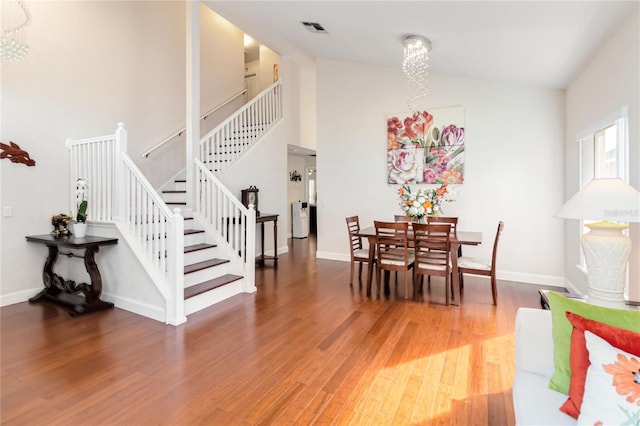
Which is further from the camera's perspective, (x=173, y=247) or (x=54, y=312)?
(x=54, y=312)

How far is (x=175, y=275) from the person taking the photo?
3236mm

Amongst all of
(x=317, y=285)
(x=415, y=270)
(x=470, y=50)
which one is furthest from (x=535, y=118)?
(x=317, y=285)

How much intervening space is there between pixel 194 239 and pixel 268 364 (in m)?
2.47

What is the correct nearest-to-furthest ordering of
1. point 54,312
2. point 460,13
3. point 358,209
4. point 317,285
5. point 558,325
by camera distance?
point 558,325
point 460,13
point 54,312
point 317,285
point 358,209

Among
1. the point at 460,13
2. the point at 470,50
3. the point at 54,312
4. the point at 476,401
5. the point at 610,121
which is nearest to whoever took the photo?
the point at 476,401

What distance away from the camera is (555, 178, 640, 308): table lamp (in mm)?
1736

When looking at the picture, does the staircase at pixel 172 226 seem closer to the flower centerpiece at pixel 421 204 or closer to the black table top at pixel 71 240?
the black table top at pixel 71 240

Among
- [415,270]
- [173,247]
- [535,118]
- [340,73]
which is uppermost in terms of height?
[340,73]

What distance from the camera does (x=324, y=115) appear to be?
6.35 metres

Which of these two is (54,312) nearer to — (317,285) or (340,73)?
(317,285)

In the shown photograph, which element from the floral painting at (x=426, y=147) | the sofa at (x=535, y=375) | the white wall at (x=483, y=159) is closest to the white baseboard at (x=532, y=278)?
the white wall at (x=483, y=159)

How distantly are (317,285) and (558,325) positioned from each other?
3.36 meters

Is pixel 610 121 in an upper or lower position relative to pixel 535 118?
lower

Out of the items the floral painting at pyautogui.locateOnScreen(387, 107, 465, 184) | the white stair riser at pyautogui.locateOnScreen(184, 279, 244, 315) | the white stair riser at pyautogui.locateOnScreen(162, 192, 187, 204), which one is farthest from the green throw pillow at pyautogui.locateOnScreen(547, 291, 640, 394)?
the white stair riser at pyautogui.locateOnScreen(162, 192, 187, 204)
